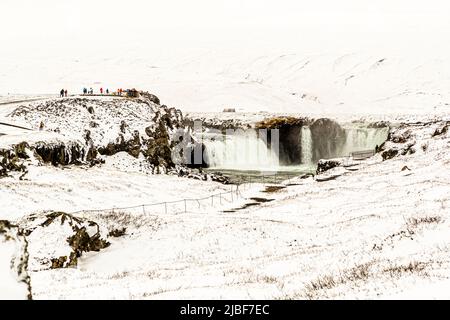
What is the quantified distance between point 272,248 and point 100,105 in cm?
4120

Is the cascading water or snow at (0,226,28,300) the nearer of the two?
snow at (0,226,28,300)

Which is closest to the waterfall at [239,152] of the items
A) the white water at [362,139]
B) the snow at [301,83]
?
the white water at [362,139]

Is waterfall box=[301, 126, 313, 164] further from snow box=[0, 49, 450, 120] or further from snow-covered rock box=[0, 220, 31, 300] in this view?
snow-covered rock box=[0, 220, 31, 300]

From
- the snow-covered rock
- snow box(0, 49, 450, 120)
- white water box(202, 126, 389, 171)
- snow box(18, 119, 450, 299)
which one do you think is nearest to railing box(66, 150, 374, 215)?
snow box(18, 119, 450, 299)

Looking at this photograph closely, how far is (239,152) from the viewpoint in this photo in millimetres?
70312

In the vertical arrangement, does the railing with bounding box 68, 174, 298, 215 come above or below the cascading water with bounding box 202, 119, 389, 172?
below

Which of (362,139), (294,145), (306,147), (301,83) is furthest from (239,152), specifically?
(301,83)

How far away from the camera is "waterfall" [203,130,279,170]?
67000 mm

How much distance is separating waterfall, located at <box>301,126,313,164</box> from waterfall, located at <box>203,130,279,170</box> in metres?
4.99

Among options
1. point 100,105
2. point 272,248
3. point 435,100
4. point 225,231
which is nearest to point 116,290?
point 272,248

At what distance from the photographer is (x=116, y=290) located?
12125 mm

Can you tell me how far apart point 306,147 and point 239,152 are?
43.1ft
